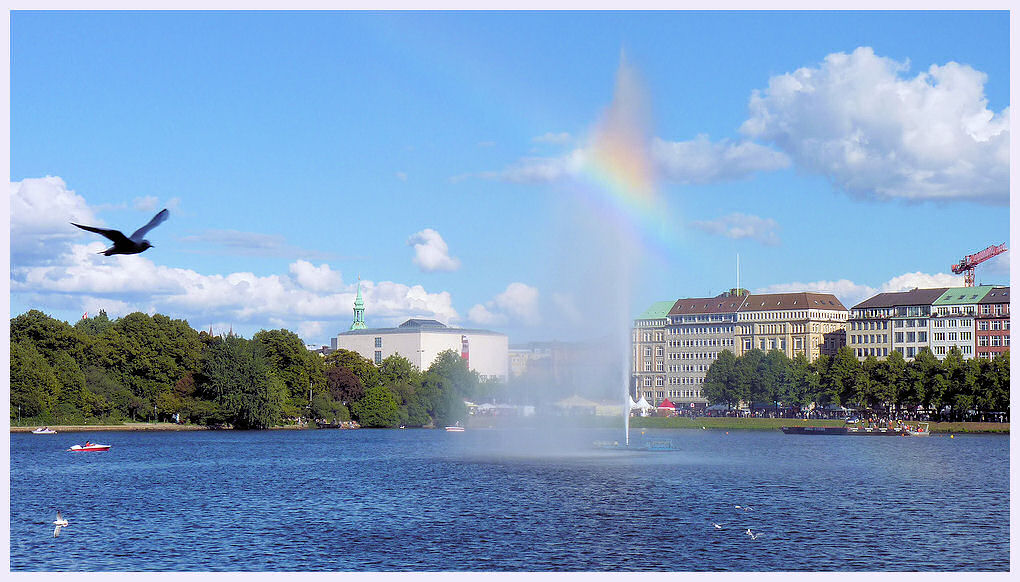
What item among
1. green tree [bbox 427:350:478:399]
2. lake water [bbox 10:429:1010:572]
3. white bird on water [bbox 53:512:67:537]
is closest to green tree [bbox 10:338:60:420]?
lake water [bbox 10:429:1010:572]

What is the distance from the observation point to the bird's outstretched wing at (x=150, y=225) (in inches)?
872

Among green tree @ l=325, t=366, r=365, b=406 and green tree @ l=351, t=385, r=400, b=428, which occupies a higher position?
green tree @ l=325, t=366, r=365, b=406

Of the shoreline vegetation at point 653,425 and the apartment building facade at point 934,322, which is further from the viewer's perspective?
the apartment building facade at point 934,322

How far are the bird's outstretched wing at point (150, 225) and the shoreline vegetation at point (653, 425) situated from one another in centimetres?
7809

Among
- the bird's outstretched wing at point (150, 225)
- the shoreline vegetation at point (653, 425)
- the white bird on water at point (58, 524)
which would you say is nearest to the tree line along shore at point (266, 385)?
the shoreline vegetation at point (653, 425)

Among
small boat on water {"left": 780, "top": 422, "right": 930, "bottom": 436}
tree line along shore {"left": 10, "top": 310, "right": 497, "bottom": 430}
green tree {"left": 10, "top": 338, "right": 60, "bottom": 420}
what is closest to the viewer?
green tree {"left": 10, "top": 338, "right": 60, "bottom": 420}

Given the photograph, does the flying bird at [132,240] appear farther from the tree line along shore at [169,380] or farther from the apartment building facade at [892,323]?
the apartment building facade at [892,323]

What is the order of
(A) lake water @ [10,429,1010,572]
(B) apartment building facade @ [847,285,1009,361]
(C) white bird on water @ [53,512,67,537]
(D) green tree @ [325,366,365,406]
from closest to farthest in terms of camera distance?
1. (A) lake water @ [10,429,1010,572]
2. (C) white bird on water @ [53,512,67,537]
3. (D) green tree @ [325,366,365,406]
4. (B) apartment building facade @ [847,285,1009,361]

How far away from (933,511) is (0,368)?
126 feet

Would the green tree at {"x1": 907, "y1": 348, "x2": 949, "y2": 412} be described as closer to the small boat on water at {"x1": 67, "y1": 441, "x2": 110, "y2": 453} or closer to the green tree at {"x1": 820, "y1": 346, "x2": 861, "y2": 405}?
the green tree at {"x1": 820, "y1": 346, "x2": 861, "y2": 405}

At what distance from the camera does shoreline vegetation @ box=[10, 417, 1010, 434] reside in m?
106

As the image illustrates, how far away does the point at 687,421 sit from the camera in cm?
15450

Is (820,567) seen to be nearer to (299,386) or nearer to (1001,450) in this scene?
(1001,450)

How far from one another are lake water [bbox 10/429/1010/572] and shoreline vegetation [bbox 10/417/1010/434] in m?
12.8
